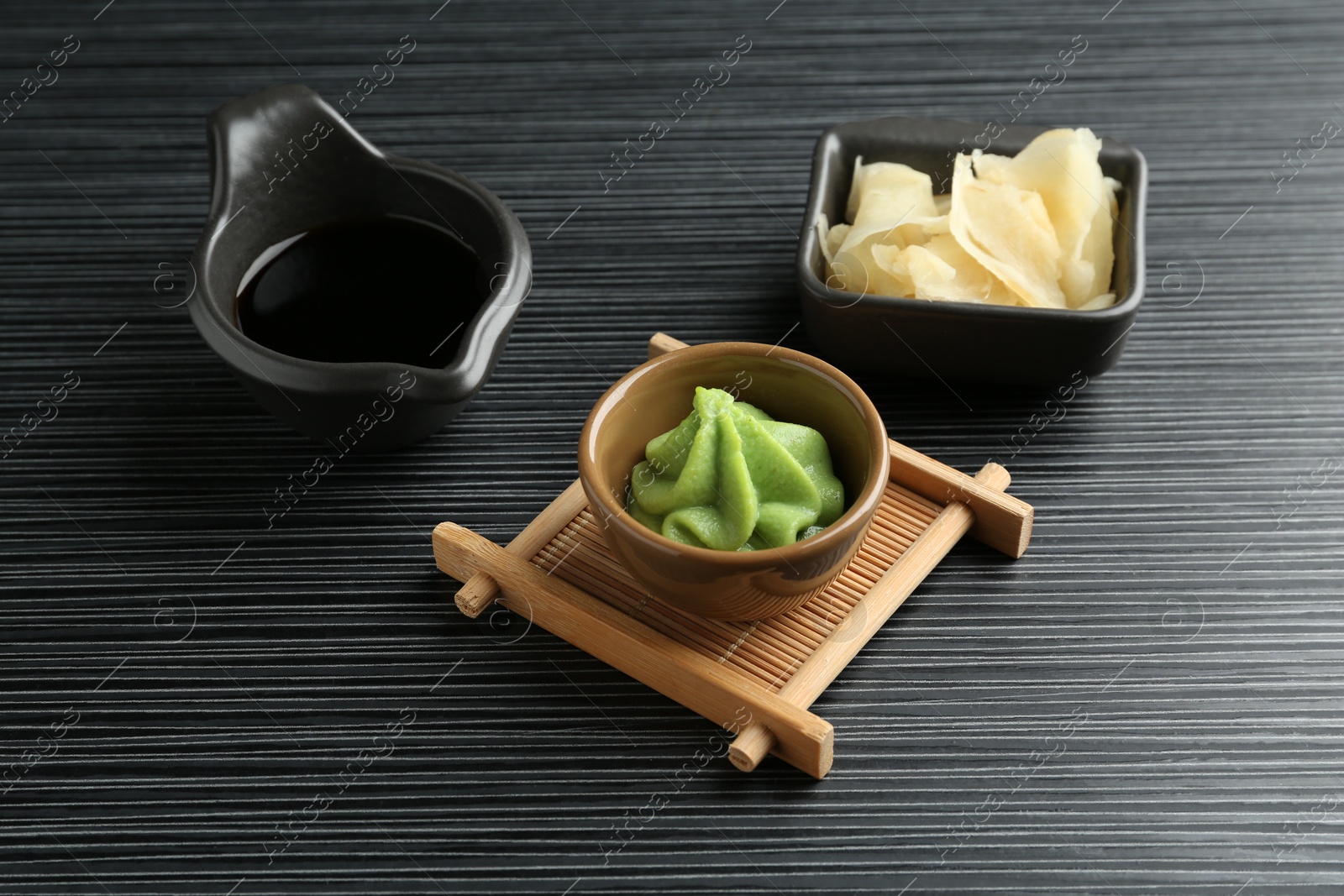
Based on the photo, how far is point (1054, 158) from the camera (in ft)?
5.16

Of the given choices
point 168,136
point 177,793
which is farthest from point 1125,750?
point 168,136

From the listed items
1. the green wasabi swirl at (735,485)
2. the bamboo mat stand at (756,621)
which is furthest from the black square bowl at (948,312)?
the green wasabi swirl at (735,485)

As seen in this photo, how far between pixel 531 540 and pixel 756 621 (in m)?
0.27

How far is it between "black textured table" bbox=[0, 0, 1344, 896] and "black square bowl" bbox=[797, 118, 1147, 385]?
8cm

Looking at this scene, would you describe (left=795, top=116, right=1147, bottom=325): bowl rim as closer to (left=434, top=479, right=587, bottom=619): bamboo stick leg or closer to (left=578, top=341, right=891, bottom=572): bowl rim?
(left=578, top=341, right=891, bottom=572): bowl rim

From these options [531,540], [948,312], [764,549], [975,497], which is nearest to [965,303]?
[948,312]

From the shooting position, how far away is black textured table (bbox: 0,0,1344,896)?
3.96 feet

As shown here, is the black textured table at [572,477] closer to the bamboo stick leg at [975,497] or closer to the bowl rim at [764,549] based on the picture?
the bamboo stick leg at [975,497]

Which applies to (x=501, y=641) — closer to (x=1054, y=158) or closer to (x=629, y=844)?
(x=629, y=844)

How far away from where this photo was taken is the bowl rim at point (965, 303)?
1446 millimetres

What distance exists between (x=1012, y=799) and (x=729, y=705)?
29 cm

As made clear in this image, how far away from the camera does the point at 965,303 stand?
146 cm

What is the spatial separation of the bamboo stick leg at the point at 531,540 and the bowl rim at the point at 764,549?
0.15 metres

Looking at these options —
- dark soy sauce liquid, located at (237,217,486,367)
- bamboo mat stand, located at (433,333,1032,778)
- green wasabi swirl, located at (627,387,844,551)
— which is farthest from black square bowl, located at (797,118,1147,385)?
dark soy sauce liquid, located at (237,217,486,367)
